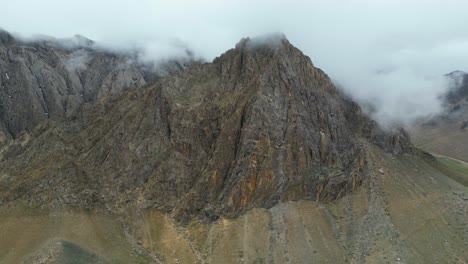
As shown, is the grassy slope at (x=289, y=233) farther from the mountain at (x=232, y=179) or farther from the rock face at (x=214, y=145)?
the rock face at (x=214, y=145)

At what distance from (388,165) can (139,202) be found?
67.8 m

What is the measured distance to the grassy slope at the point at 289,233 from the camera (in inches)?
4540

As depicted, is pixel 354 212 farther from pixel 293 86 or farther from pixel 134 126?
pixel 134 126

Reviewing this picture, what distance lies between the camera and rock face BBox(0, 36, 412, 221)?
437 ft

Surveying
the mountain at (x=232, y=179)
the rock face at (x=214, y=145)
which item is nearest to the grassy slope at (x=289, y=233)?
the mountain at (x=232, y=179)

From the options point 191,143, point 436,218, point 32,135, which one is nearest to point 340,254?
point 436,218

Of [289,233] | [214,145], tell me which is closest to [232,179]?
[214,145]

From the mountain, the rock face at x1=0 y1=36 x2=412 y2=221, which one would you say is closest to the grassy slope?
the mountain

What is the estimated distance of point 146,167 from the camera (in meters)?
142

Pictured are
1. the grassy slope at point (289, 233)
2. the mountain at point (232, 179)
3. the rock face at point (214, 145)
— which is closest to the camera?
the grassy slope at point (289, 233)

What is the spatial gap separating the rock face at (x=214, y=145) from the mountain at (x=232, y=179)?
1.17 ft

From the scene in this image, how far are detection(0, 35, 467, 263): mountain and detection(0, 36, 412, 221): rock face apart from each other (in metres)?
0.36

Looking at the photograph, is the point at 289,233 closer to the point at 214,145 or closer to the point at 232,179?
the point at 232,179

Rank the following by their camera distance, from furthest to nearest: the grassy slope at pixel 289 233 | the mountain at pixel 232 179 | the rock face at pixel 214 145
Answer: the rock face at pixel 214 145, the mountain at pixel 232 179, the grassy slope at pixel 289 233
